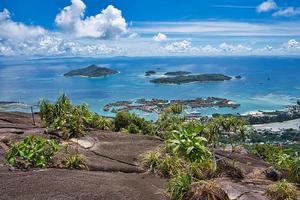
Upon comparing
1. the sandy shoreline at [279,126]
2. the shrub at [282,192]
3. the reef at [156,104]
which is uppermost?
the shrub at [282,192]

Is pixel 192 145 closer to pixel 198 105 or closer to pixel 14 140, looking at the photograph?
pixel 14 140

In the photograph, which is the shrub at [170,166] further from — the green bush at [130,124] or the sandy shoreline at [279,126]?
the sandy shoreline at [279,126]

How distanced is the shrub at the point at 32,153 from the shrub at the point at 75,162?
1.93ft

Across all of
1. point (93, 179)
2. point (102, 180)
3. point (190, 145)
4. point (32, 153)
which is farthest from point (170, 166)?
point (32, 153)

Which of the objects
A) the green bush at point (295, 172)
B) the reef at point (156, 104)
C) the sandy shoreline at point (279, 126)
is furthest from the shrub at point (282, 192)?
the reef at point (156, 104)

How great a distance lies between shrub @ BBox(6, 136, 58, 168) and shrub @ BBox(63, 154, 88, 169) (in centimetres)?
59

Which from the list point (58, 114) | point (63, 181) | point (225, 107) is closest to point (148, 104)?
point (225, 107)

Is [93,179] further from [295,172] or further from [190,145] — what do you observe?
[295,172]

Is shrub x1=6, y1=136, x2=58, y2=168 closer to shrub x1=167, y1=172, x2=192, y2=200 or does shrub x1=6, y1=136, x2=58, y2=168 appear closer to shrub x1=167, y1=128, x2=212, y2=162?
shrub x1=167, y1=128, x2=212, y2=162

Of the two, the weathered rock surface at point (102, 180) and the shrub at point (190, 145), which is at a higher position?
the shrub at point (190, 145)

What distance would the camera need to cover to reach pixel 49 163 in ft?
51.8

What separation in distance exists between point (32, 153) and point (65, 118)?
6.86 metres

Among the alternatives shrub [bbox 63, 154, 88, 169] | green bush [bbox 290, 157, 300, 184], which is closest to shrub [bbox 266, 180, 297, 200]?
green bush [bbox 290, 157, 300, 184]

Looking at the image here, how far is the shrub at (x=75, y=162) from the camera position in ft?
52.3
